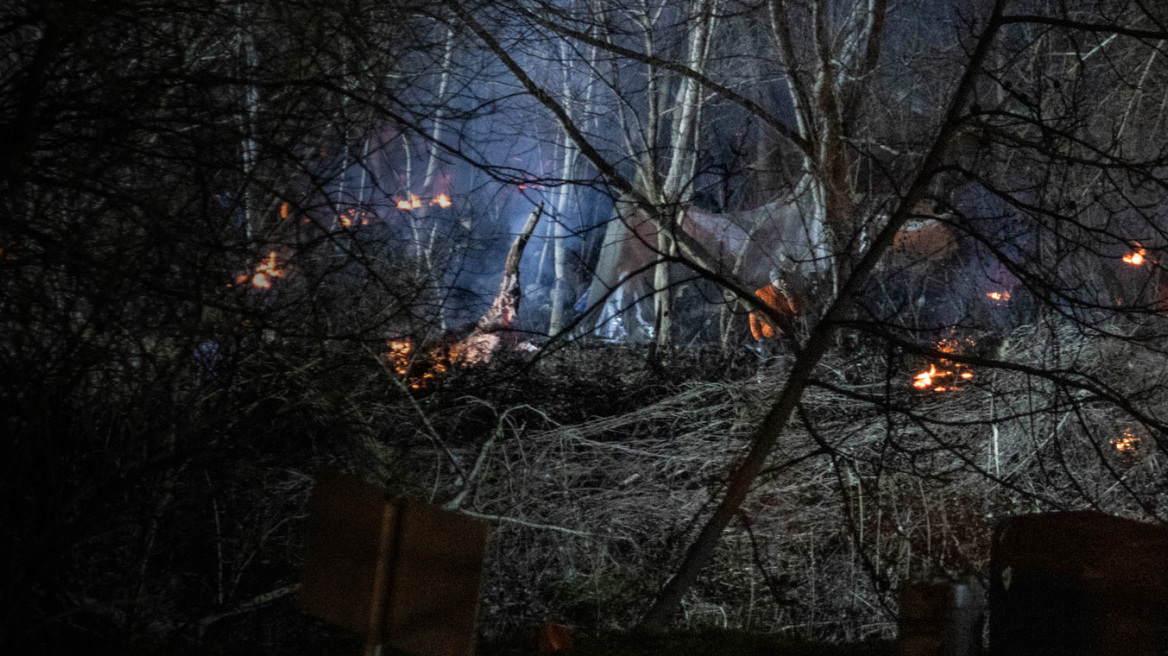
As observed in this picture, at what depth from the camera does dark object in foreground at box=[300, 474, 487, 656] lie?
2.73 meters

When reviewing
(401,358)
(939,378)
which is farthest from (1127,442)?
(401,358)

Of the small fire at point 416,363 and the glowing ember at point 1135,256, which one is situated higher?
the glowing ember at point 1135,256

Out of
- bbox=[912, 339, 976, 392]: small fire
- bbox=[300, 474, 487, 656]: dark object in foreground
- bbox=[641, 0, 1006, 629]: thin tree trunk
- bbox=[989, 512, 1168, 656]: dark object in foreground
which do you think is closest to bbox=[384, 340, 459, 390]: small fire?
bbox=[641, 0, 1006, 629]: thin tree trunk

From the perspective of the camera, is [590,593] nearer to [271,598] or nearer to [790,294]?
[271,598]

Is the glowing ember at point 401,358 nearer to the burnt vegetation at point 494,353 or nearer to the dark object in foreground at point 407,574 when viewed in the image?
the burnt vegetation at point 494,353

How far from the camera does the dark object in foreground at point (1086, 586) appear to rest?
12.7ft

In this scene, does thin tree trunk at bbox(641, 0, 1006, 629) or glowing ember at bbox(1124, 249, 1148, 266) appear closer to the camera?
glowing ember at bbox(1124, 249, 1148, 266)


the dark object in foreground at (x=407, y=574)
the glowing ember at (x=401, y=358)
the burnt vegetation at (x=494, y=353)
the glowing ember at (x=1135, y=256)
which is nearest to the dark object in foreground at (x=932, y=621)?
the burnt vegetation at (x=494, y=353)

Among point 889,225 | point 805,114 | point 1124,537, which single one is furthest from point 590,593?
point 805,114

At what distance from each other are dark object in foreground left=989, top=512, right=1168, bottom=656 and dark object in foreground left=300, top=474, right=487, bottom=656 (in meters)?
2.72

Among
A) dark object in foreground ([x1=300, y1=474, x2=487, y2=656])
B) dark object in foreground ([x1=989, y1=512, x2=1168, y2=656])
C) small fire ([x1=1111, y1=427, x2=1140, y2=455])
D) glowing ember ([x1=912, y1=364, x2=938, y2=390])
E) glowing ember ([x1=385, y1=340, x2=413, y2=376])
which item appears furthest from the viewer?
glowing ember ([x1=912, y1=364, x2=938, y2=390])

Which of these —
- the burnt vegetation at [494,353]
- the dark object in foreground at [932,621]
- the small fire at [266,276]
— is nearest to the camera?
the burnt vegetation at [494,353]

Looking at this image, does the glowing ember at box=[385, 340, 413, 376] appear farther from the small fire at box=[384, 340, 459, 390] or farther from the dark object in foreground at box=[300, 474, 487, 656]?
the dark object in foreground at box=[300, 474, 487, 656]

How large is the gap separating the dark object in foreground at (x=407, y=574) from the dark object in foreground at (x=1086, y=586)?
2.72 metres
